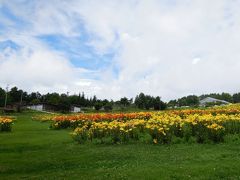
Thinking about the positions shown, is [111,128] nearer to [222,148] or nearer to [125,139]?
[125,139]

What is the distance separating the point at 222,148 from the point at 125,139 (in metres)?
4.34

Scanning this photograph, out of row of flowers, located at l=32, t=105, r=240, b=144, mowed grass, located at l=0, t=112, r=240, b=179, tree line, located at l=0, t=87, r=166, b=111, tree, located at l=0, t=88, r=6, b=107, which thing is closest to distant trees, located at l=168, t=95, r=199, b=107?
tree line, located at l=0, t=87, r=166, b=111

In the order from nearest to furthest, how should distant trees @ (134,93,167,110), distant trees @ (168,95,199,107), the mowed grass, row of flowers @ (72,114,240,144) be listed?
the mowed grass
row of flowers @ (72,114,240,144)
distant trees @ (134,93,167,110)
distant trees @ (168,95,199,107)

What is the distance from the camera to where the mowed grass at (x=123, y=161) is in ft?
27.4

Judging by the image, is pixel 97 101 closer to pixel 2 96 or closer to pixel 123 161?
pixel 2 96

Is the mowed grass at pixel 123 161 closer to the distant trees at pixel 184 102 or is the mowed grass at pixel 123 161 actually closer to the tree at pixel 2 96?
the tree at pixel 2 96

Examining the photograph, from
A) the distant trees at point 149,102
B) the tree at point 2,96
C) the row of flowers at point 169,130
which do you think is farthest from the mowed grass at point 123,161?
the tree at point 2,96

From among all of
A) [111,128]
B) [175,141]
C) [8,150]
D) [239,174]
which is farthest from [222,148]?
[8,150]

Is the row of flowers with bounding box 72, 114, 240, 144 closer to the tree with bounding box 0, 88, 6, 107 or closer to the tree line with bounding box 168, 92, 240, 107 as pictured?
the tree with bounding box 0, 88, 6, 107

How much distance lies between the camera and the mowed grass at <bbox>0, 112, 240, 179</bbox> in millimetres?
8352

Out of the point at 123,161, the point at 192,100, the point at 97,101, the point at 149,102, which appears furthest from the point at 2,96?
the point at 123,161

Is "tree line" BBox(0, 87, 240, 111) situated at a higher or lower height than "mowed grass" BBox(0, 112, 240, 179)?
higher

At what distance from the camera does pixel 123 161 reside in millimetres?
10164

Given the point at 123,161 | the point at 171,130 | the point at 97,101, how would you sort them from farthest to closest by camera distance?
the point at 97,101, the point at 171,130, the point at 123,161
